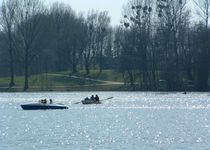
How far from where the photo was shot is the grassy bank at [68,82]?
432 ft

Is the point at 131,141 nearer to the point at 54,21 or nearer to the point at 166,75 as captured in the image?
the point at 166,75

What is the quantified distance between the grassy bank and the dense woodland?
6.40 ft

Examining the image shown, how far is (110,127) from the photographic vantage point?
193 ft

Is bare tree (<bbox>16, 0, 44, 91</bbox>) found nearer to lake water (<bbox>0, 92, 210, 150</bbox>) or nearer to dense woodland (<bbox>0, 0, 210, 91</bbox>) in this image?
dense woodland (<bbox>0, 0, 210, 91</bbox>)

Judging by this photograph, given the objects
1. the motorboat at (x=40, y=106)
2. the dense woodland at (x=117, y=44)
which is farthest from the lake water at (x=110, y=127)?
the dense woodland at (x=117, y=44)

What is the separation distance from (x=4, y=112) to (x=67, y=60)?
266ft

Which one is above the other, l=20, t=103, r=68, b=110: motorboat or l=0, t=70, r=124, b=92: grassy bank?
l=0, t=70, r=124, b=92: grassy bank

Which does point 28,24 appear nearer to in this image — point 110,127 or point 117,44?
point 117,44

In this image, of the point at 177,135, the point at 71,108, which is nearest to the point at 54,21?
the point at 71,108

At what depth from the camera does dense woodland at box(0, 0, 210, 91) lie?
425ft

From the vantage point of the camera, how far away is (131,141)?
48031 mm

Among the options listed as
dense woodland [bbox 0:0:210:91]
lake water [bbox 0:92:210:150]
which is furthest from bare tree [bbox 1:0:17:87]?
lake water [bbox 0:92:210:150]

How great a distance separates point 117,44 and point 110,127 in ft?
331

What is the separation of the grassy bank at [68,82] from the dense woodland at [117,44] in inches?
76.8
